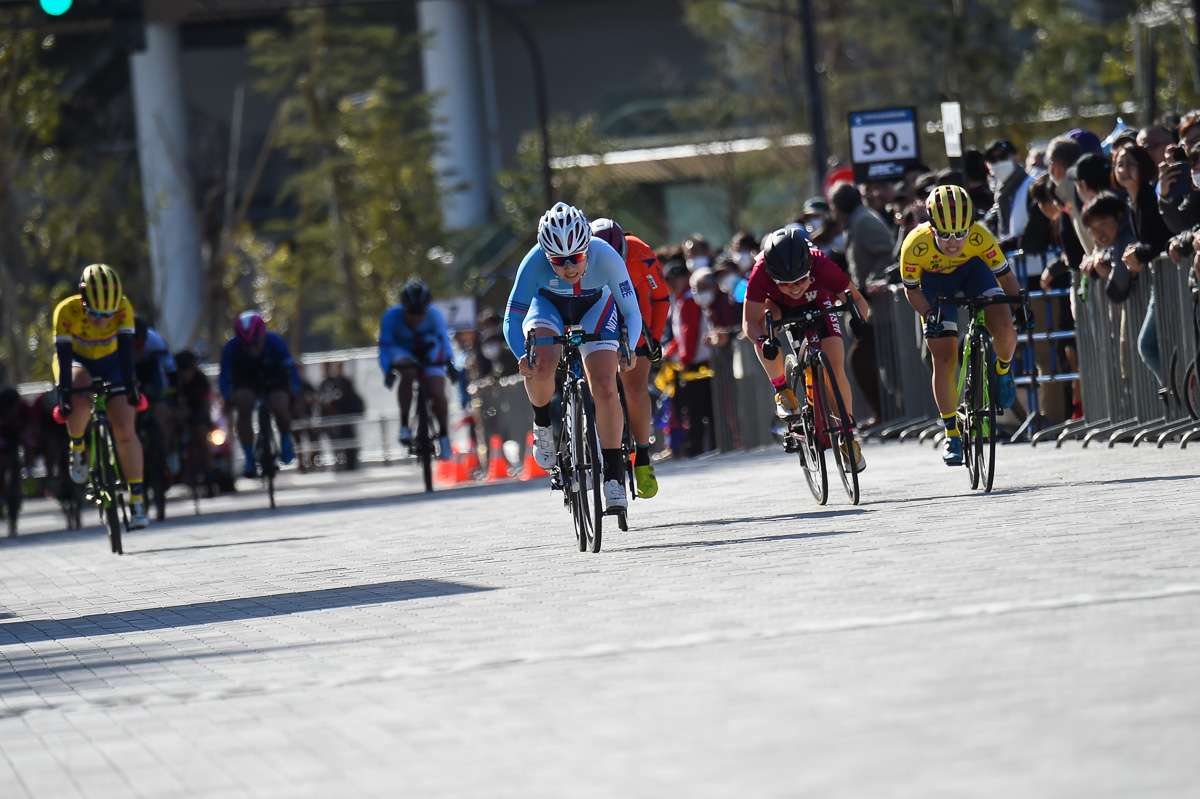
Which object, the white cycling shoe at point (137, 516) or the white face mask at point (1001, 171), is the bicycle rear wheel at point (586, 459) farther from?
the white face mask at point (1001, 171)

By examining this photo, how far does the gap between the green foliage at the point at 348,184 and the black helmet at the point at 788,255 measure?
1445 inches

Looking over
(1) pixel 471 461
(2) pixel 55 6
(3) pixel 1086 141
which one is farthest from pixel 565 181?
(2) pixel 55 6

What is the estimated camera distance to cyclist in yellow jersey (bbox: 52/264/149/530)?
14961mm

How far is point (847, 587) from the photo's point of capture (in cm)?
788

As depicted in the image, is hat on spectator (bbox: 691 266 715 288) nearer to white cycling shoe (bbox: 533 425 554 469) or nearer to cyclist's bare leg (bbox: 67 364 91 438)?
cyclist's bare leg (bbox: 67 364 91 438)

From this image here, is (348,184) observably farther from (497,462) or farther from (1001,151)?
(1001,151)

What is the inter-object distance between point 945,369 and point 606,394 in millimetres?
2905

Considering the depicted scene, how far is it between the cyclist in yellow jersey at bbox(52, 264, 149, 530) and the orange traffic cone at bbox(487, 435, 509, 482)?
12.4 m

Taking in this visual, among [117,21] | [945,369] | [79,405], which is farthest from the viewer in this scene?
[117,21]

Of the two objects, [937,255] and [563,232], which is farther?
[937,255]

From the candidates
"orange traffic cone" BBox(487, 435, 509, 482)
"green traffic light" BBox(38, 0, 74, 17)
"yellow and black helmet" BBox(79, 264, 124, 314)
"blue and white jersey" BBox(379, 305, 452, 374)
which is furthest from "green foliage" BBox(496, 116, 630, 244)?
"green traffic light" BBox(38, 0, 74, 17)

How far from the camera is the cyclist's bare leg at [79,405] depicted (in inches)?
Answer: 592

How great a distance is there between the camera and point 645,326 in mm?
12836

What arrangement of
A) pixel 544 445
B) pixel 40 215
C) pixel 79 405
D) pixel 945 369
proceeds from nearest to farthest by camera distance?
pixel 544 445 < pixel 945 369 < pixel 79 405 < pixel 40 215
